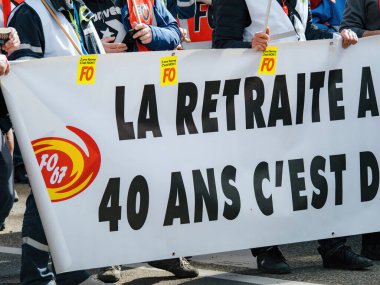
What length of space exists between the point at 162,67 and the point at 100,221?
865mm

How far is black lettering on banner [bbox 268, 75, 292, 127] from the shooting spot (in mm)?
6023

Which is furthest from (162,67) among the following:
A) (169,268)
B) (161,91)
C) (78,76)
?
(169,268)

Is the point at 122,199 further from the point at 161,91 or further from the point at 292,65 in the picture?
the point at 292,65

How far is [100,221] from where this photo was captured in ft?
18.3

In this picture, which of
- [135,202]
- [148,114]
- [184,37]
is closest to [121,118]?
[148,114]

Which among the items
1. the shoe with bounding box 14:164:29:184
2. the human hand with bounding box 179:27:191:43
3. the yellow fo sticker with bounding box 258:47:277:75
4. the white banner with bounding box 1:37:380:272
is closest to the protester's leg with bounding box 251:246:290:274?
the white banner with bounding box 1:37:380:272

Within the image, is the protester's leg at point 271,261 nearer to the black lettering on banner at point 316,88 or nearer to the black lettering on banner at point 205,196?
the black lettering on banner at point 205,196

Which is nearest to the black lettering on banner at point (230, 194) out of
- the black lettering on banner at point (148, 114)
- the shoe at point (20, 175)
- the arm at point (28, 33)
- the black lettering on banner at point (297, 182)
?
the black lettering on banner at point (297, 182)

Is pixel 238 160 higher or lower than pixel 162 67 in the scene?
lower

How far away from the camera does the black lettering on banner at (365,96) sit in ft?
20.6

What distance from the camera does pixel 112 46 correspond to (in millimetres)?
6570

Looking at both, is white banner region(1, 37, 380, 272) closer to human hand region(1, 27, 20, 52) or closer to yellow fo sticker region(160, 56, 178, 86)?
yellow fo sticker region(160, 56, 178, 86)

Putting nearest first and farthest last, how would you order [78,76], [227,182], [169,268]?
[78,76] → [227,182] → [169,268]

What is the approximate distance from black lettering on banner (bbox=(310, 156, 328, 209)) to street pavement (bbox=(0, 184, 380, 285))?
0.42 metres
